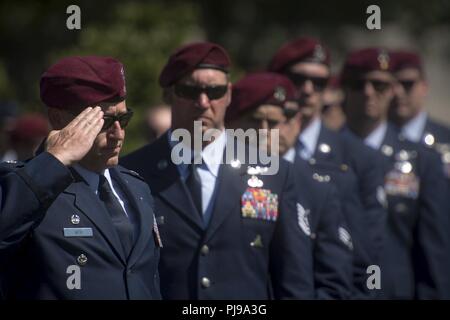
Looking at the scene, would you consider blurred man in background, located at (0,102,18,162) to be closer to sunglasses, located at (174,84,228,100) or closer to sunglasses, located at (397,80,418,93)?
sunglasses, located at (397,80,418,93)

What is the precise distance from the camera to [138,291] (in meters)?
4.89

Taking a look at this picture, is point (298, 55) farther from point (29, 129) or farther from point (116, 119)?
point (116, 119)

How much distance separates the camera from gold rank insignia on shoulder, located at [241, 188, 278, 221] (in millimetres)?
5879

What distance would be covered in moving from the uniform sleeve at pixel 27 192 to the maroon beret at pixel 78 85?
0.37m

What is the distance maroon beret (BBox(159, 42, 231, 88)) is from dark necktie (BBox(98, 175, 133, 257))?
1.20 m

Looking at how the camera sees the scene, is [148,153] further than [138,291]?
Yes

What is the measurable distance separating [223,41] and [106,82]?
10.8 metres

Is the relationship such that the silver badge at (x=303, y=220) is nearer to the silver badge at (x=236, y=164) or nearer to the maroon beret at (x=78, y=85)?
the silver badge at (x=236, y=164)

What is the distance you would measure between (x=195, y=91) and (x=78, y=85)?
3.71ft

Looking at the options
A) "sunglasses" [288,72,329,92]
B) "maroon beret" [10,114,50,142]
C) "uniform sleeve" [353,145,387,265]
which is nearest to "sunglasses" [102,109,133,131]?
"uniform sleeve" [353,145,387,265]

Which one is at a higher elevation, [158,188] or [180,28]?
[180,28]

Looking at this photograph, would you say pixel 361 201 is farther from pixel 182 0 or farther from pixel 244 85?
pixel 182 0

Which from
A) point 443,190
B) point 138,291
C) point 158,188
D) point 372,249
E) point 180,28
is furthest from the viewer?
point 180,28
